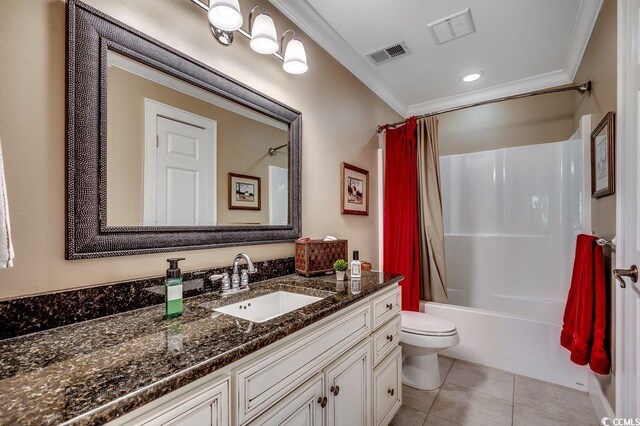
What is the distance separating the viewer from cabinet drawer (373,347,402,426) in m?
1.40

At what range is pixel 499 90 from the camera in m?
2.83

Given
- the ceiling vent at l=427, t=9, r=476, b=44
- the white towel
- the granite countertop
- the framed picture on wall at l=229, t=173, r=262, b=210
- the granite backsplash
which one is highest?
the ceiling vent at l=427, t=9, r=476, b=44

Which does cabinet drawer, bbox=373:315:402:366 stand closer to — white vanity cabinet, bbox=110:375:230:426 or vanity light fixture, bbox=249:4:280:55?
white vanity cabinet, bbox=110:375:230:426

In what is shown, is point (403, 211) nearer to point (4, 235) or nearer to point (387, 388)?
point (387, 388)

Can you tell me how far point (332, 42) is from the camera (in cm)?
207

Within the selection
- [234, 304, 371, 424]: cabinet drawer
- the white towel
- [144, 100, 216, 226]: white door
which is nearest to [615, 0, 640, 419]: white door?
[234, 304, 371, 424]: cabinet drawer

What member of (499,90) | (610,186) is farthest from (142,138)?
(499,90)

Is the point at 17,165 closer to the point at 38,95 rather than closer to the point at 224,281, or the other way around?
the point at 38,95

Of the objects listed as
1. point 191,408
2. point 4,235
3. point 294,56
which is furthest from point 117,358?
point 294,56

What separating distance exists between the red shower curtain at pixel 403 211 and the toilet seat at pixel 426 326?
1.00ft

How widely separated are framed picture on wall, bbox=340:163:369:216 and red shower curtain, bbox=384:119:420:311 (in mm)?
279

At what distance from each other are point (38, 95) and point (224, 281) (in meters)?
0.87

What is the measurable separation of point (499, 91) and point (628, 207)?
2.04 m

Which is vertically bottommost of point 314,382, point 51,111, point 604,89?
point 314,382
